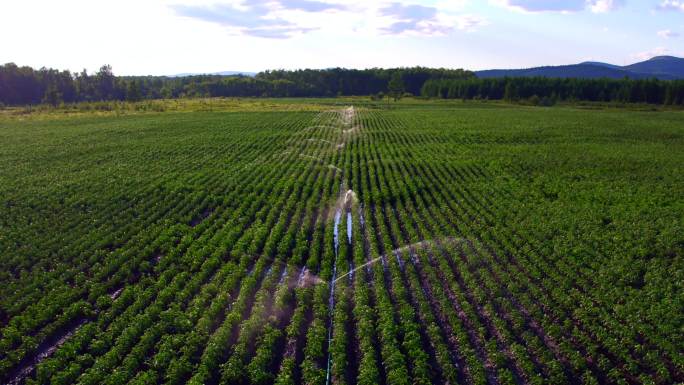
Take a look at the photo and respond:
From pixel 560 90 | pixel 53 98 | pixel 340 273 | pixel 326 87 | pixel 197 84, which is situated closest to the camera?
pixel 340 273

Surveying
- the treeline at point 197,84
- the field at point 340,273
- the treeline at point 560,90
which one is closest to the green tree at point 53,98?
the treeline at point 197,84

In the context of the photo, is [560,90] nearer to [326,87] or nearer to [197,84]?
[326,87]

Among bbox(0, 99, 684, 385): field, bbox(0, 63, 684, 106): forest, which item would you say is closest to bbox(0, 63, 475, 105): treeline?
bbox(0, 63, 684, 106): forest

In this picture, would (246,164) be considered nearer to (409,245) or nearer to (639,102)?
(409,245)

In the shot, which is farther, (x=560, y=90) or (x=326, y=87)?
(x=326, y=87)

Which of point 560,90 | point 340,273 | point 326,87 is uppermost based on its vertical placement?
point 326,87

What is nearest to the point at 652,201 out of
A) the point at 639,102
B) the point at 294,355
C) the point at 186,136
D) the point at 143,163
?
the point at 294,355

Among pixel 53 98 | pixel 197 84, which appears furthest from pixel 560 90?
pixel 53 98
